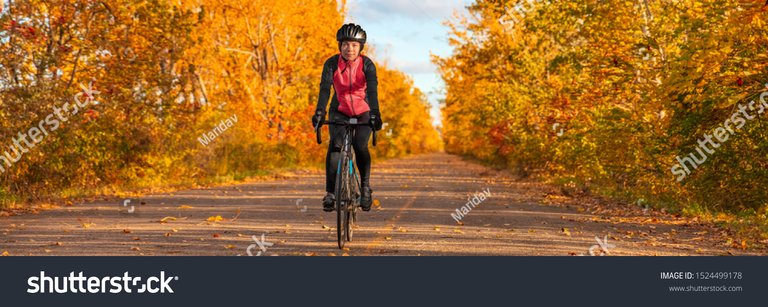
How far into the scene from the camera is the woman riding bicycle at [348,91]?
9531 millimetres

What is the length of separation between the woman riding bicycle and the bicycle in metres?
0.07

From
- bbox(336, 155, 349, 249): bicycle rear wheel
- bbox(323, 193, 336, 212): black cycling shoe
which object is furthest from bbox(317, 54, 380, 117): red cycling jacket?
bbox(323, 193, 336, 212): black cycling shoe

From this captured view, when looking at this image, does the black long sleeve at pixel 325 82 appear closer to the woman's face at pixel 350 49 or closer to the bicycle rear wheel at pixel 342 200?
the woman's face at pixel 350 49

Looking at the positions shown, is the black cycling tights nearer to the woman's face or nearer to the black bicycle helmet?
the woman's face

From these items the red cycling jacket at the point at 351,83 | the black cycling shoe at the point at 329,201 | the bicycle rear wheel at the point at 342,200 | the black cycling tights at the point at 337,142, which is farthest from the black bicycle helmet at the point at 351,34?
the black cycling shoe at the point at 329,201

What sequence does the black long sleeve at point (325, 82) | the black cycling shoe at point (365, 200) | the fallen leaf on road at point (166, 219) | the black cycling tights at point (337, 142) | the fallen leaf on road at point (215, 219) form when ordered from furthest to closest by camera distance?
1. the fallen leaf on road at point (215, 219)
2. the fallen leaf on road at point (166, 219)
3. the black cycling shoe at point (365, 200)
4. the black cycling tights at point (337, 142)
5. the black long sleeve at point (325, 82)

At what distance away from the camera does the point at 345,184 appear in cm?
975

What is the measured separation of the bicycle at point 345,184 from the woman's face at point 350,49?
0.72 metres

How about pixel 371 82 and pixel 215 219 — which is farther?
pixel 215 219

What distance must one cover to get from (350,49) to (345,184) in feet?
5.00

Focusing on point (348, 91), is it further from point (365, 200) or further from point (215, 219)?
point (215, 219)

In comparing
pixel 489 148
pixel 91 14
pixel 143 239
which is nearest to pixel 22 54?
pixel 91 14

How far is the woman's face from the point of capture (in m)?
9.48

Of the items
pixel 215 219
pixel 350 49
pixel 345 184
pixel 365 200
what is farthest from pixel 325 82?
pixel 215 219
